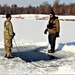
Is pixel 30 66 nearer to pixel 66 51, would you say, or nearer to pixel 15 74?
pixel 15 74

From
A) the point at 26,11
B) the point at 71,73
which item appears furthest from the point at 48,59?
the point at 26,11

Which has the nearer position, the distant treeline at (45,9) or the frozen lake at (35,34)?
the frozen lake at (35,34)

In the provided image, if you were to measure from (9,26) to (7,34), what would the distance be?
0.94ft

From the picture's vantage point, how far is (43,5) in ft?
458

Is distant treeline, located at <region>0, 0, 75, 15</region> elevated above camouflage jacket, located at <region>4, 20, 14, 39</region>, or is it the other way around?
camouflage jacket, located at <region>4, 20, 14, 39</region>

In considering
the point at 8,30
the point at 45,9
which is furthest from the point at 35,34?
the point at 45,9

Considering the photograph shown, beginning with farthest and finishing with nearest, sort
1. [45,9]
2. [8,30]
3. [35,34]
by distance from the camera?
1. [45,9]
2. [35,34]
3. [8,30]

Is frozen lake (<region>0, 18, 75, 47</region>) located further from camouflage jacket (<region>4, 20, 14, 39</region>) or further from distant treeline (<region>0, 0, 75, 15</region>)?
distant treeline (<region>0, 0, 75, 15</region>)

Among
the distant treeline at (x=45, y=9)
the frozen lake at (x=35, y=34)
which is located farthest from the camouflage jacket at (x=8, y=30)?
the distant treeline at (x=45, y=9)

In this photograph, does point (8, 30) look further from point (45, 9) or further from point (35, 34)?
point (45, 9)

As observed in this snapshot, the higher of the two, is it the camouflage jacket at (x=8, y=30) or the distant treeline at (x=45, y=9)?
the camouflage jacket at (x=8, y=30)

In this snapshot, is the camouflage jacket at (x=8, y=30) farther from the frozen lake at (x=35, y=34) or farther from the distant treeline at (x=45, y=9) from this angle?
the distant treeline at (x=45, y=9)

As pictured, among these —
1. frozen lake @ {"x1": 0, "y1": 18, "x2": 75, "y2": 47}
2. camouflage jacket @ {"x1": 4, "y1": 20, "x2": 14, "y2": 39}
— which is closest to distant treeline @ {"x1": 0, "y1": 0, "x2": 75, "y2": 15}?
frozen lake @ {"x1": 0, "y1": 18, "x2": 75, "y2": 47}

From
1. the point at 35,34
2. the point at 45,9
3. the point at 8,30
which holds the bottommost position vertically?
the point at 45,9
